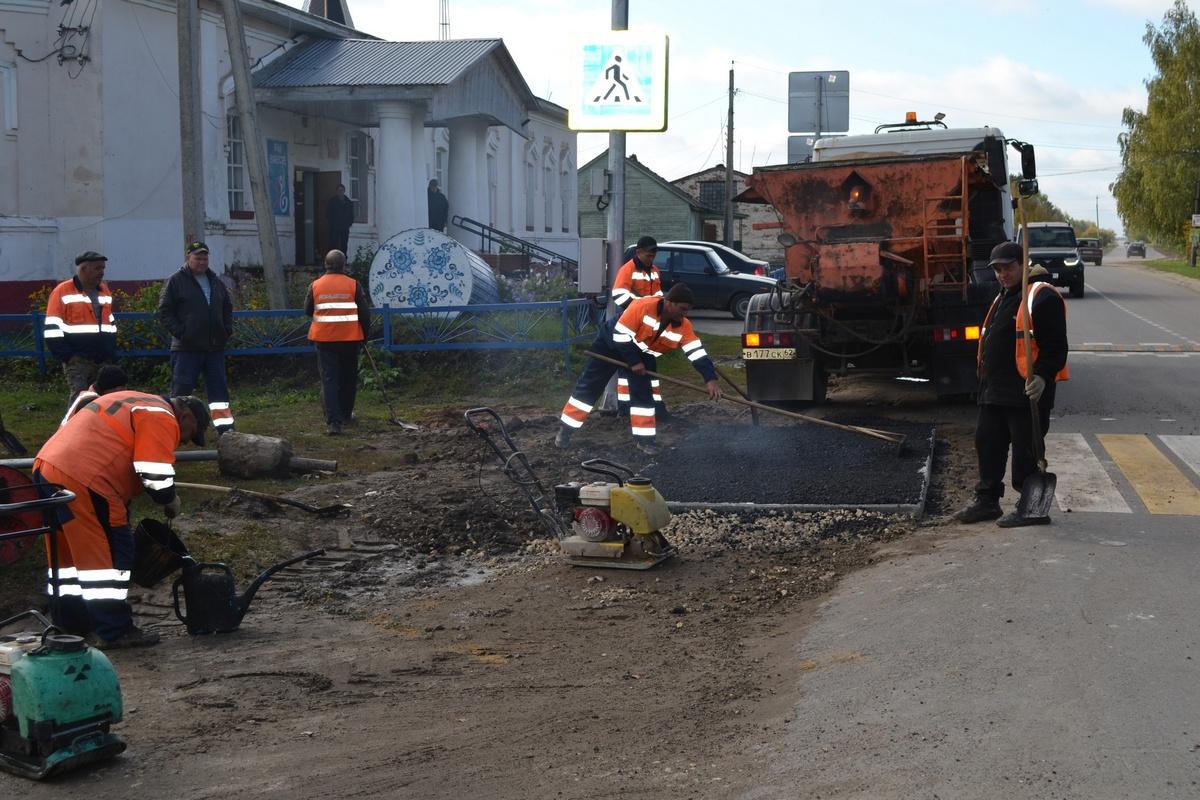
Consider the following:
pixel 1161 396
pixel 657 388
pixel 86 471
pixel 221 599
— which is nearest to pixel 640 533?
pixel 221 599

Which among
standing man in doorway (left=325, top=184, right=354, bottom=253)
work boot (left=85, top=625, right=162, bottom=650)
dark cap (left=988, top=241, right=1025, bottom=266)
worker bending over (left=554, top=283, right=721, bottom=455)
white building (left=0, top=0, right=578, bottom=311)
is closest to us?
work boot (left=85, top=625, right=162, bottom=650)

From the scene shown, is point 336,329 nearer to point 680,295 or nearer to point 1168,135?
point 680,295

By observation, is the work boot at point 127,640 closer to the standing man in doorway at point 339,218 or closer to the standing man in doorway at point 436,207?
the standing man in doorway at point 339,218

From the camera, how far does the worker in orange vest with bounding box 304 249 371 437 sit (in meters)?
12.1

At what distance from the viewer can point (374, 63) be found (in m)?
21.9

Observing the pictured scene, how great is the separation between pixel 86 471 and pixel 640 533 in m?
3.02

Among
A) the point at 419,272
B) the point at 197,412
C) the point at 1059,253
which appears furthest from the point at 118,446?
the point at 1059,253

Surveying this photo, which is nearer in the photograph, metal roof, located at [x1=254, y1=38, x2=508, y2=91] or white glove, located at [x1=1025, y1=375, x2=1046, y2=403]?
white glove, located at [x1=1025, y1=375, x2=1046, y2=403]

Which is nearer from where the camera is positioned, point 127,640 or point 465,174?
point 127,640

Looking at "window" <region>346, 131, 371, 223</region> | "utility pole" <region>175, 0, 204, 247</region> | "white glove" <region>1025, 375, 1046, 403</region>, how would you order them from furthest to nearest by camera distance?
"window" <region>346, 131, 371, 223</region> → "utility pole" <region>175, 0, 204, 247</region> → "white glove" <region>1025, 375, 1046, 403</region>

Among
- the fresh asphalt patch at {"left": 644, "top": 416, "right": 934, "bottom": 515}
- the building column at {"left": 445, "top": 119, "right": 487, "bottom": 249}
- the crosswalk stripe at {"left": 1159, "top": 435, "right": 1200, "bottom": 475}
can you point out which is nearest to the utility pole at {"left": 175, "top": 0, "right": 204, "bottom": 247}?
the fresh asphalt patch at {"left": 644, "top": 416, "right": 934, "bottom": 515}

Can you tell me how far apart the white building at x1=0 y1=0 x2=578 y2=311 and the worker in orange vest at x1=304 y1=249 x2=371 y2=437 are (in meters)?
7.73

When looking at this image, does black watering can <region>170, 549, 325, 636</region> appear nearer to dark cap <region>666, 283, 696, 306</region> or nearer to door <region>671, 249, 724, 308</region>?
dark cap <region>666, 283, 696, 306</region>

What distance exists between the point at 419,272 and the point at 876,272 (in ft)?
24.8
